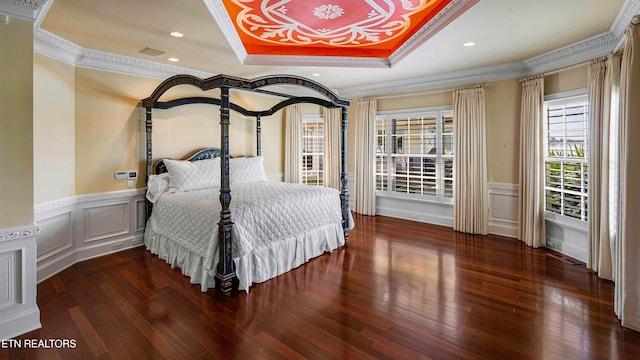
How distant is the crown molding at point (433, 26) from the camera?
8.85 ft

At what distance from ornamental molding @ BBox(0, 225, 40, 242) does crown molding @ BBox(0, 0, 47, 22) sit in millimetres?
1524

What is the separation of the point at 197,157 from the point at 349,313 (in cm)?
338

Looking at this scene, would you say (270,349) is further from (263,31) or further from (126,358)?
(263,31)

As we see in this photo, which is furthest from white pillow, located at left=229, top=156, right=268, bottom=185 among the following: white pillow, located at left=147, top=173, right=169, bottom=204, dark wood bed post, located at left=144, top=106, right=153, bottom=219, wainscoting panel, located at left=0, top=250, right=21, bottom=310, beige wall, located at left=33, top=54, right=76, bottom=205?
wainscoting panel, located at left=0, top=250, right=21, bottom=310

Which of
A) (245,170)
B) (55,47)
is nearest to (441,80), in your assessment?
(245,170)

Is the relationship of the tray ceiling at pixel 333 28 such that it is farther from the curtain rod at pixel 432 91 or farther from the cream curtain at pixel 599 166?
the cream curtain at pixel 599 166

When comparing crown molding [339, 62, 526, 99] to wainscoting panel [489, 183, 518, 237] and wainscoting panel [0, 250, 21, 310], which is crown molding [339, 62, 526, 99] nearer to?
wainscoting panel [489, 183, 518, 237]

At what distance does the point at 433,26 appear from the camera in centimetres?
Answer: 316

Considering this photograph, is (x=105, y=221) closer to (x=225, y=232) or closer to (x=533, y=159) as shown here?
(x=225, y=232)

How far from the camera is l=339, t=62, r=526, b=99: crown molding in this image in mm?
4574

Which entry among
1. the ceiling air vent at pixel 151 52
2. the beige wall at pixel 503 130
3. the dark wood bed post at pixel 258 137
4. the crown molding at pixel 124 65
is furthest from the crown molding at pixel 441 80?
the ceiling air vent at pixel 151 52

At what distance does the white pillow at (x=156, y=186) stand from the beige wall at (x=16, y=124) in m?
1.73

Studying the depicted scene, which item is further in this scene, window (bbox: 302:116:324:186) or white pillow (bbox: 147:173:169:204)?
window (bbox: 302:116:324:186)

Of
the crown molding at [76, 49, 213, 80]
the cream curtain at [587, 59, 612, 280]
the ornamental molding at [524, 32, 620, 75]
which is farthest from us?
the crown molding at [76, 49, 213, 80]
